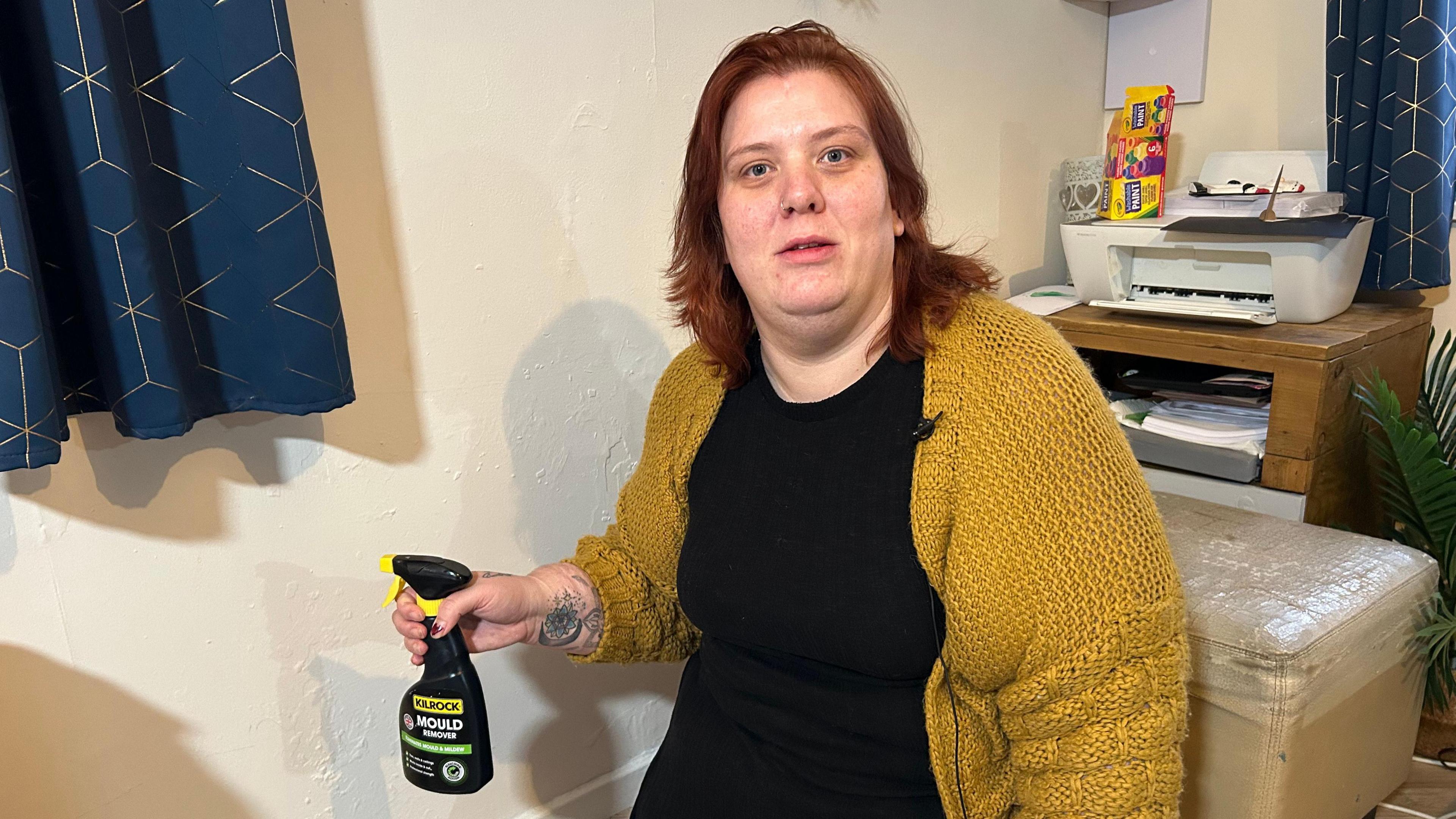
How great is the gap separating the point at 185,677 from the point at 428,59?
0.79 meters

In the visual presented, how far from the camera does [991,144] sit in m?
2.03

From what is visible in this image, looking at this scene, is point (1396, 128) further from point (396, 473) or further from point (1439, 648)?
point (396, 473)

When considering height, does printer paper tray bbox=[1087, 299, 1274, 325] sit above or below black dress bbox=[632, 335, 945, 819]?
above

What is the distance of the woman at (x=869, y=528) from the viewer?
2.73ft

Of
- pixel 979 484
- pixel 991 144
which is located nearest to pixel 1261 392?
pixel 991 144

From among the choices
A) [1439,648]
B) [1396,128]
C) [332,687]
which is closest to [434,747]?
[332,687]

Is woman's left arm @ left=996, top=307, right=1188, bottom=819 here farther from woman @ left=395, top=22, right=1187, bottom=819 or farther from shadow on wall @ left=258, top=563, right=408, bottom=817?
shadow on wall @ left=258, top=563, right=408, bottom=817

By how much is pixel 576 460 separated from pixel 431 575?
50 cm

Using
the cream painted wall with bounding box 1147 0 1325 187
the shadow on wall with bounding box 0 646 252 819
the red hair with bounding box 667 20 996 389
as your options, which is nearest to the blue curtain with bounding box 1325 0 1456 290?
the cream painted wall with bounding box 1147 0 1325 187

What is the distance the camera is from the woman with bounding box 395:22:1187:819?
2.73 ft

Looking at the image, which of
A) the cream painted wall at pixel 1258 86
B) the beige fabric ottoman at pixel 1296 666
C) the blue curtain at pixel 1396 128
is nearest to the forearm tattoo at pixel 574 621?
the beige fabric ottoman at pixel 1296 666

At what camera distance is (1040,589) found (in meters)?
0.83

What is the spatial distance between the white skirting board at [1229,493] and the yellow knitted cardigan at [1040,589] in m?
0.76

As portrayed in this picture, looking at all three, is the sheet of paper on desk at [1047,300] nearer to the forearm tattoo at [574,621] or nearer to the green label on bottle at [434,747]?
the forearm tattoo at [574,621]
